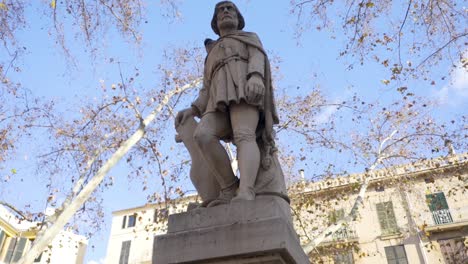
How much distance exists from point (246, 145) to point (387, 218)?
23875 mm

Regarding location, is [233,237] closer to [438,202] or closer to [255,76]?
[255,76]

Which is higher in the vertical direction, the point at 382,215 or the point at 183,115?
the point at 382,215

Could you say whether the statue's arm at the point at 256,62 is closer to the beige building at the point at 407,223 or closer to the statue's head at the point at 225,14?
the statue's head at the point at 225,14

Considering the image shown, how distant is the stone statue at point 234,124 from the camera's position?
4016 millimetres

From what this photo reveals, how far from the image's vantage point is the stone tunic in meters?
4.23

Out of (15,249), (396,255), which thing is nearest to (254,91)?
(396,255)

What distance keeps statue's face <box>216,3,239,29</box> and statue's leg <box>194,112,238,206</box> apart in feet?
4.35

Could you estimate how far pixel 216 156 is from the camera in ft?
13.2

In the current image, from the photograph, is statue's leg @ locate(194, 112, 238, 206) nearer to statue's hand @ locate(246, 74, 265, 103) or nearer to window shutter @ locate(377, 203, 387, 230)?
statue's hand @ locate(246, 74, 265, 103)

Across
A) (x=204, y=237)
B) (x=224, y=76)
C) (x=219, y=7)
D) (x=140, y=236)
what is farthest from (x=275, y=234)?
(x=140, y=236)

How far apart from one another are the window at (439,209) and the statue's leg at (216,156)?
23.3m

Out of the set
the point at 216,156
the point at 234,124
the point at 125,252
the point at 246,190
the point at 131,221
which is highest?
the point at 131,221

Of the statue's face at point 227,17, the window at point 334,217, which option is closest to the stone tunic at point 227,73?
the statue's face at point 227,17

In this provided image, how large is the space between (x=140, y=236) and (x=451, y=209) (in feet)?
71.8
